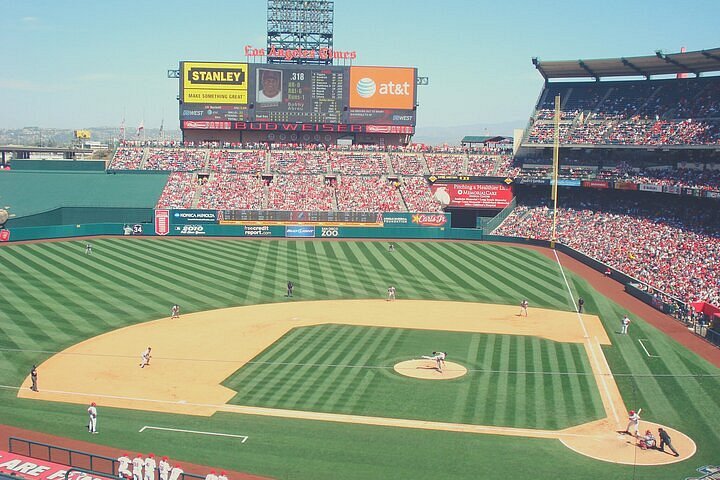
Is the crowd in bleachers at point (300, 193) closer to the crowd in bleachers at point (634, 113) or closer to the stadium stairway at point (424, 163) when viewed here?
the stadium stairway at point (424, 163)

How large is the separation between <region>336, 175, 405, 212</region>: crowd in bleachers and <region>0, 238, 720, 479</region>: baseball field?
21885 millimetres

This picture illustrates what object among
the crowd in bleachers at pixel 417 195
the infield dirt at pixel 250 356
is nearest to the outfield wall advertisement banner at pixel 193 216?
the crowd in bleachers at pixel 417 195

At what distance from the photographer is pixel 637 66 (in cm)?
6812

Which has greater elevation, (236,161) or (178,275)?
(236,161)

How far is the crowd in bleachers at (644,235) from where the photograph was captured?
1746 inches

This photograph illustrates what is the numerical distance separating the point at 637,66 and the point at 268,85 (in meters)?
37.5

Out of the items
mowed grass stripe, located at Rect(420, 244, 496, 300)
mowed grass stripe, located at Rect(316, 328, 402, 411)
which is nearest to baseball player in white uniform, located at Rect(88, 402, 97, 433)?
mowed grass stripe, located at Rect(316, 328, 402, 411)

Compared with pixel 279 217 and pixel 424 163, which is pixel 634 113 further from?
pixel 279 217

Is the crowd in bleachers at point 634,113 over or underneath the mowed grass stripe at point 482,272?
over

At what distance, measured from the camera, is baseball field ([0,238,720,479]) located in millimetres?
21688

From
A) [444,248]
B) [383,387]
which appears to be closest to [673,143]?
[444,248]

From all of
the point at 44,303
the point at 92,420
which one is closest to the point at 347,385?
the point at 92,420

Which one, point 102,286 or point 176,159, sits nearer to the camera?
point 102,286

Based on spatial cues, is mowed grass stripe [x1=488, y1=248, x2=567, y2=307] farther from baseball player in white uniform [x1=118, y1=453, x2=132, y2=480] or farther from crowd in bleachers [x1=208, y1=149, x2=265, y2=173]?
crowd in bleachers [x1=208, y1=149, x2=265, y2=173]
